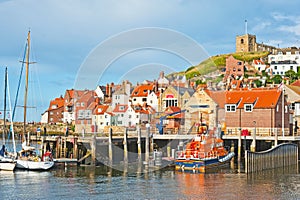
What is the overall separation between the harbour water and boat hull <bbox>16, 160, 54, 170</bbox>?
0.76m

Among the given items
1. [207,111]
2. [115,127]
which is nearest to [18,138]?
[115,127]

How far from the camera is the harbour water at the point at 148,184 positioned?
29.9 meters

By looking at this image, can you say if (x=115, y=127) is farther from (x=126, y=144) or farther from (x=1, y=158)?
(x=1, y=158)

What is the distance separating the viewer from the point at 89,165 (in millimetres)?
44469

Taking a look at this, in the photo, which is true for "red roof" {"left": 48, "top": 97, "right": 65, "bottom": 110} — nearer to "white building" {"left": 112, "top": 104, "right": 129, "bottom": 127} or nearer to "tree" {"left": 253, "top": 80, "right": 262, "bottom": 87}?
"white building" {"left": 112, "top": 104, "right": 129, "bottom": 127}

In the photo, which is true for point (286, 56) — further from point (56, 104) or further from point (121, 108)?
Answer: point (121, 108)

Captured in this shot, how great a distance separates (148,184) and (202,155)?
7.81 m

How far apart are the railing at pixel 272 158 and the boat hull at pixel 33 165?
655 inches

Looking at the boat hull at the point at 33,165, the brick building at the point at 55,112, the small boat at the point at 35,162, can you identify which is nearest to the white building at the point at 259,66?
the brick building at the point at 55,112

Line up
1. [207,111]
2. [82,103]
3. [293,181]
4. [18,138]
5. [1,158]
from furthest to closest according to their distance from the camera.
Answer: [18,138]
[82,103]
[207,111]
[1,158]
[293,181]

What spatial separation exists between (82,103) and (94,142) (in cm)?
4583

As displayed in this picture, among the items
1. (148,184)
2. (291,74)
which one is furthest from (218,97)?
(291,74)

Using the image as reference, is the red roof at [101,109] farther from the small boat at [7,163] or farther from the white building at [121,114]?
the small boat at [7,163]

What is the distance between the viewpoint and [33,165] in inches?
1638
